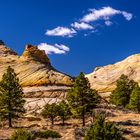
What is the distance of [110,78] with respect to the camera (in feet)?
644

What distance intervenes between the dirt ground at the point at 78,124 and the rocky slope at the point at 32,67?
25549 millimetres

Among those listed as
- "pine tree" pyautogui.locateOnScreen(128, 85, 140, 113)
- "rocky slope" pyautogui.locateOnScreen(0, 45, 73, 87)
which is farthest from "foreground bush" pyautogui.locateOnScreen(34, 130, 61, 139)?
"rocky slope" pyautogui.locateOnScreen(0, 45, 73, 87)

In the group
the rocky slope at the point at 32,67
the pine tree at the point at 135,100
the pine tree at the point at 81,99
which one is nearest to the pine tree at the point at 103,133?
the pine tree at the point at 81,99

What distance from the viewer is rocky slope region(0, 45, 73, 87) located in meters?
129

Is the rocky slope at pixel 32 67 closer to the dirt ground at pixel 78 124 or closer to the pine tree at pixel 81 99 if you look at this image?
the dirt ground at pixel 78 124

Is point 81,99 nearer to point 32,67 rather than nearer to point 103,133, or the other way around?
point 103,133

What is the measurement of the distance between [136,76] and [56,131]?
11313 cm

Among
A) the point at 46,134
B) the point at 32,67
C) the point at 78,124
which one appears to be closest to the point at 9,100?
the point at 78,124

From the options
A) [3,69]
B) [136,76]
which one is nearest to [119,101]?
[3,69]

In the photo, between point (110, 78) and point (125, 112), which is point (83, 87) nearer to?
point (125, 112)

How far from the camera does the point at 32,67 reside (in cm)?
13612

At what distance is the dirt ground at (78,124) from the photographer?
78.4 metres

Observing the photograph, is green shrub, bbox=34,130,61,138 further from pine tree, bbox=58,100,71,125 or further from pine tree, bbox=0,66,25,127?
pine tree, bbox=58,100,71,125

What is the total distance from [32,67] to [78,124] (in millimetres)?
47211
